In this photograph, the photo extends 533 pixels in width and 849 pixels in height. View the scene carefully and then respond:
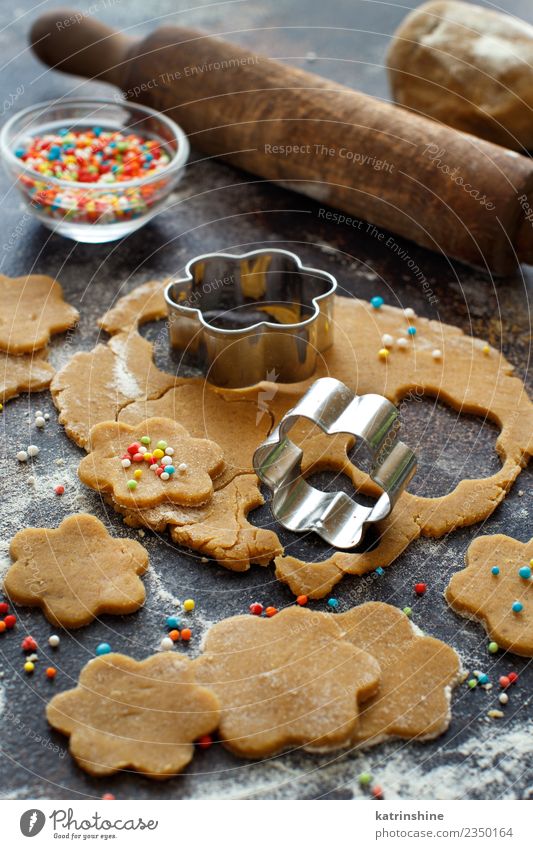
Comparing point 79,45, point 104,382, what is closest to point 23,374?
point 104,382

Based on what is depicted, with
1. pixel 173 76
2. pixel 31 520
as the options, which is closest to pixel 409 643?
pixel 31 520

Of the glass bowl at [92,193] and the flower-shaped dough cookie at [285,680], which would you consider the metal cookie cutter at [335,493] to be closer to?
the flower-shaped dough cookie at [285,680]

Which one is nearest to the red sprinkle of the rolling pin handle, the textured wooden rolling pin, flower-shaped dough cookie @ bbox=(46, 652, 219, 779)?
flower-shaped dough cookie @ bbox=(46, 652, 219, 779)

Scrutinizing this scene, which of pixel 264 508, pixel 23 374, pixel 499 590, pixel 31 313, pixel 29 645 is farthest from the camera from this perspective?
pixel 31 313

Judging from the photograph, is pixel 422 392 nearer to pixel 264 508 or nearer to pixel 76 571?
pixel 264 508
